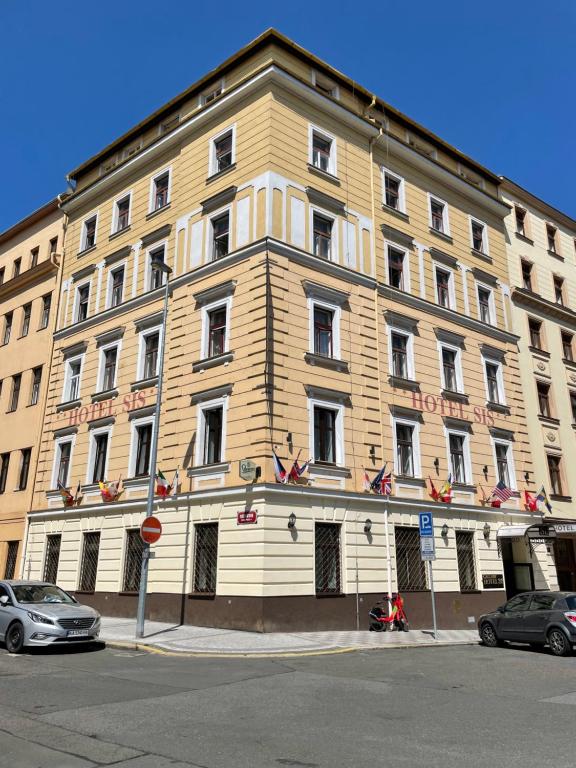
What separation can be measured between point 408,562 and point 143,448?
409 inches

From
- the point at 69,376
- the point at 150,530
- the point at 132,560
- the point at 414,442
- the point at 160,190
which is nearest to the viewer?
the point at 150,530

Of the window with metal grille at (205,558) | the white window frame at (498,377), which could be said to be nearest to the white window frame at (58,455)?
the window with metal grille at (205,558)

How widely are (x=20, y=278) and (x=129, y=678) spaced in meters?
27.4

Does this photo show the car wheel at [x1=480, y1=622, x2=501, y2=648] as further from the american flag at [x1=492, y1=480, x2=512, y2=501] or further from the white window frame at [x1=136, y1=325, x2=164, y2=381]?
the white window frame at [x1=136, y1=325, x2=164, y2=381]

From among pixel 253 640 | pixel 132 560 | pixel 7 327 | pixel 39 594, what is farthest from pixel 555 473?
pixel 7 327

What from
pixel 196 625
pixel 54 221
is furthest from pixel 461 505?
pixel 54 221

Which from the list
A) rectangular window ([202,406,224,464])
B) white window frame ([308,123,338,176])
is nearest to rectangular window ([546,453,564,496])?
white window frame ([308,123,338,176])

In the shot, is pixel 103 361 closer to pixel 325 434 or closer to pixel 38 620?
pixel 325 434

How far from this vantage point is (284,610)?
18.0 meters

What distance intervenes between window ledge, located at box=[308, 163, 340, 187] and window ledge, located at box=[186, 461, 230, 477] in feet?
37.4

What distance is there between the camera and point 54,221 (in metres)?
33.1

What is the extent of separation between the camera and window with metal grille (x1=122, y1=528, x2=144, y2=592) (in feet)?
73.7

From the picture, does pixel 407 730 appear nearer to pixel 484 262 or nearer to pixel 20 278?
pixel 484 262

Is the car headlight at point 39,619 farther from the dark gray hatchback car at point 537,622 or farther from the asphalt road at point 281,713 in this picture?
the dark gray hatchback car at point 537,622
